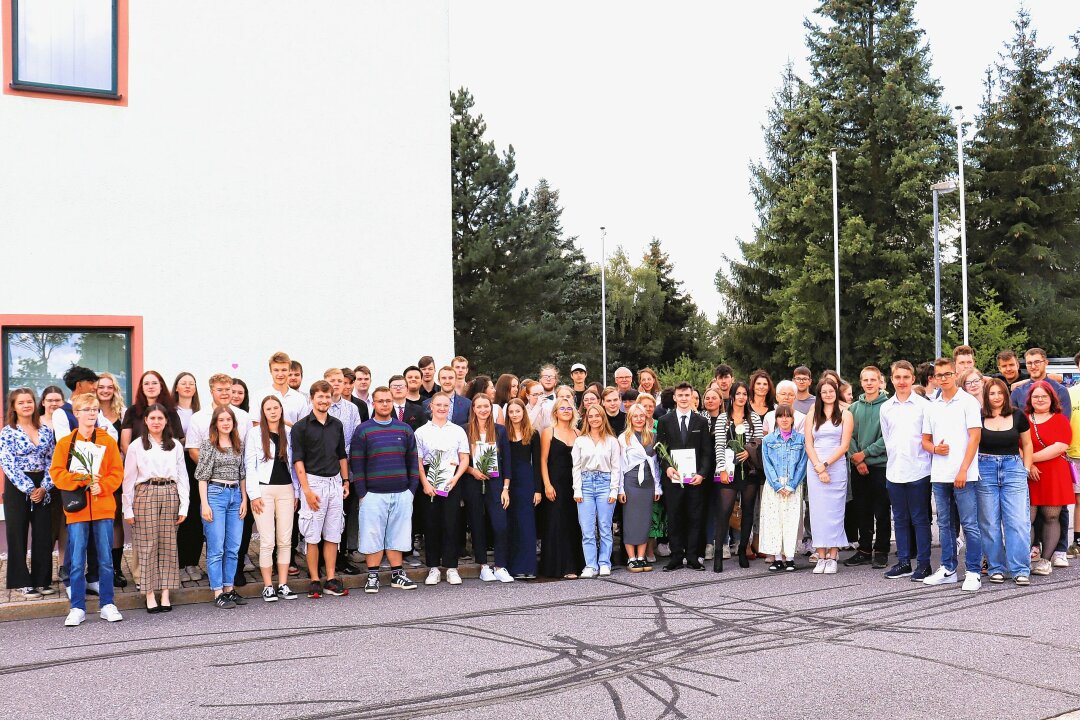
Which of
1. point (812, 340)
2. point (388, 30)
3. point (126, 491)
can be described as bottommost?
point (126, 491)

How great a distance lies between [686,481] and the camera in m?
10.3

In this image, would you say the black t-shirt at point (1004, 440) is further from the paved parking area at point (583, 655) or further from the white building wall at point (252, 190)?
the white building wall at point (252, 190)

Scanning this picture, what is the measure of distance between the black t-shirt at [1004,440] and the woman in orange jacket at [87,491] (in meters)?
7.61

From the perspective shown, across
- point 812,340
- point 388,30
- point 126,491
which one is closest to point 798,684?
point 126,491

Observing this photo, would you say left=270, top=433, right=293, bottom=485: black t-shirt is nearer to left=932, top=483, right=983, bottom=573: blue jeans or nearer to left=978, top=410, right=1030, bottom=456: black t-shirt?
Result: left=932, top=483, right=983, bottom=573: blue jeans

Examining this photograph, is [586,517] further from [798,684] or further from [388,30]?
[388,30]

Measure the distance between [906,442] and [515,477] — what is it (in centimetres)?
380

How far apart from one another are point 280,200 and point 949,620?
10.1 metres

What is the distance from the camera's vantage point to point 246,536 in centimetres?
934

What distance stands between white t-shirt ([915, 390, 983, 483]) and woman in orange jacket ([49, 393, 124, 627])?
7.24 meters

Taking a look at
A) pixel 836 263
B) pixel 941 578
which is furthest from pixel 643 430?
pixel 836 263

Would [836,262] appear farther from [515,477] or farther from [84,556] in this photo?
[84,556]

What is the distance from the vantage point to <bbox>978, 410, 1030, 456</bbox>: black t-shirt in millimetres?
9273

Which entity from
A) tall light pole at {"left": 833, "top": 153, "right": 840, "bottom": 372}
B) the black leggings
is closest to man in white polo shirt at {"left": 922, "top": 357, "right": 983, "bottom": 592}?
the black leggings
